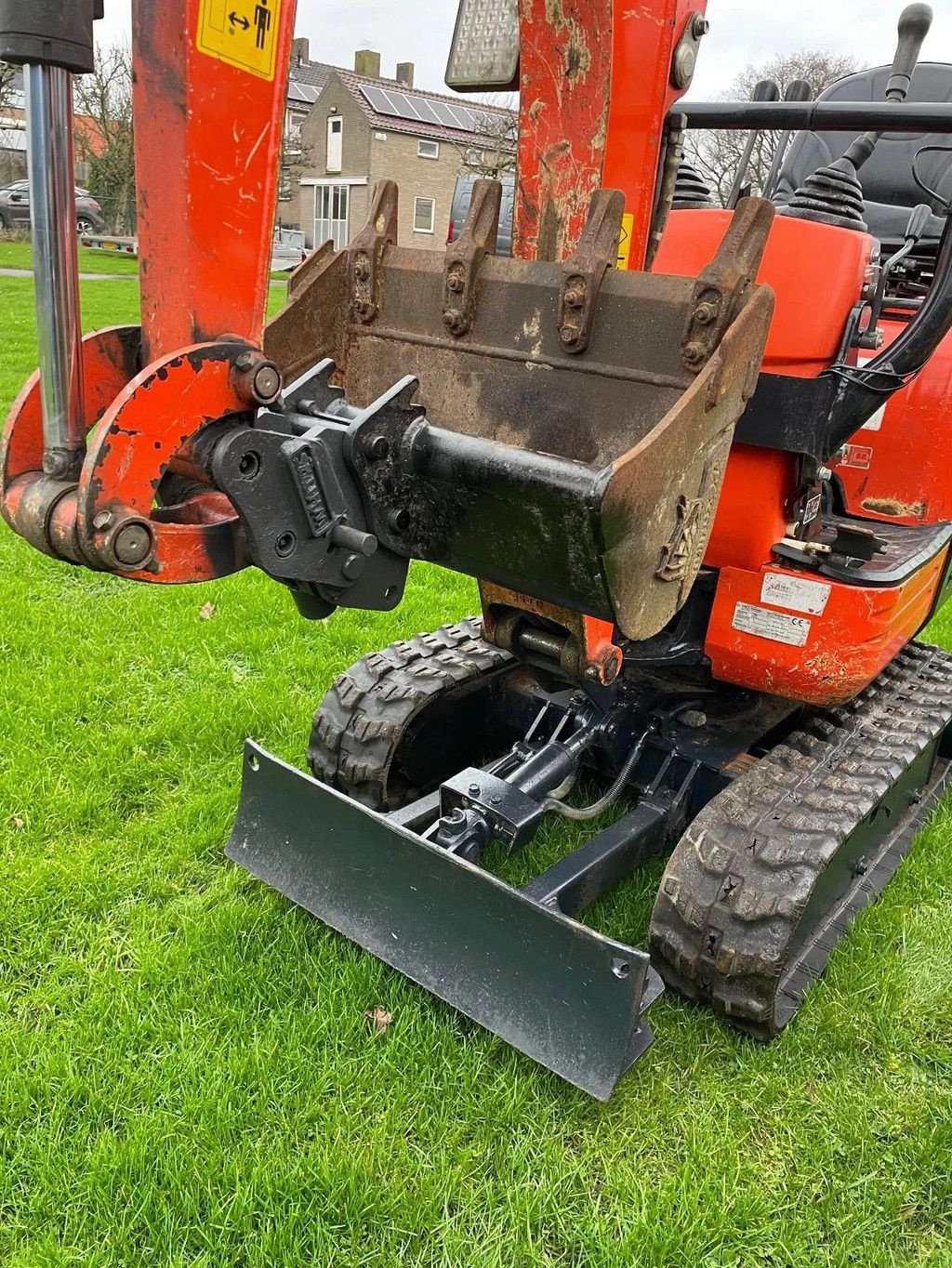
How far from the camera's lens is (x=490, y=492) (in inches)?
81.1

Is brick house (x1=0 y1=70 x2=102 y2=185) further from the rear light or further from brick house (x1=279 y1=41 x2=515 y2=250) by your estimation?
Result: the rear light

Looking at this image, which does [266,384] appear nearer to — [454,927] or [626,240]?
[626,240]

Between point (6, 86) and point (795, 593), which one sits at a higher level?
point (6, 86)

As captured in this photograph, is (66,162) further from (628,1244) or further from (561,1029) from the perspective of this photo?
(628,1244)

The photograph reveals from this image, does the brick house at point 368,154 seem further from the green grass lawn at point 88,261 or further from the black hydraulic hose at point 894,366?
the black hydraulic hose at point 894,366

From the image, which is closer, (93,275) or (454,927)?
(454,927)

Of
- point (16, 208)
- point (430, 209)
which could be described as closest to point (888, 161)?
point (16, 208)

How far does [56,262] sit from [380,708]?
1.88 metres

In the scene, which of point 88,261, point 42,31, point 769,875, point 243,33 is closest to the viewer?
point 42,31

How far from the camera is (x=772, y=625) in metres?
2.80

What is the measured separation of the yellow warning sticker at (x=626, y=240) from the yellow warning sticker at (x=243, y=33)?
93 cm

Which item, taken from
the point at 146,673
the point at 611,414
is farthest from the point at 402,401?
the point at 146,673

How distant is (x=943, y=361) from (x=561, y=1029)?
238cm

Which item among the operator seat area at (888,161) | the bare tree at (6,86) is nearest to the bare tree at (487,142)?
the bare tree at (6,86)
